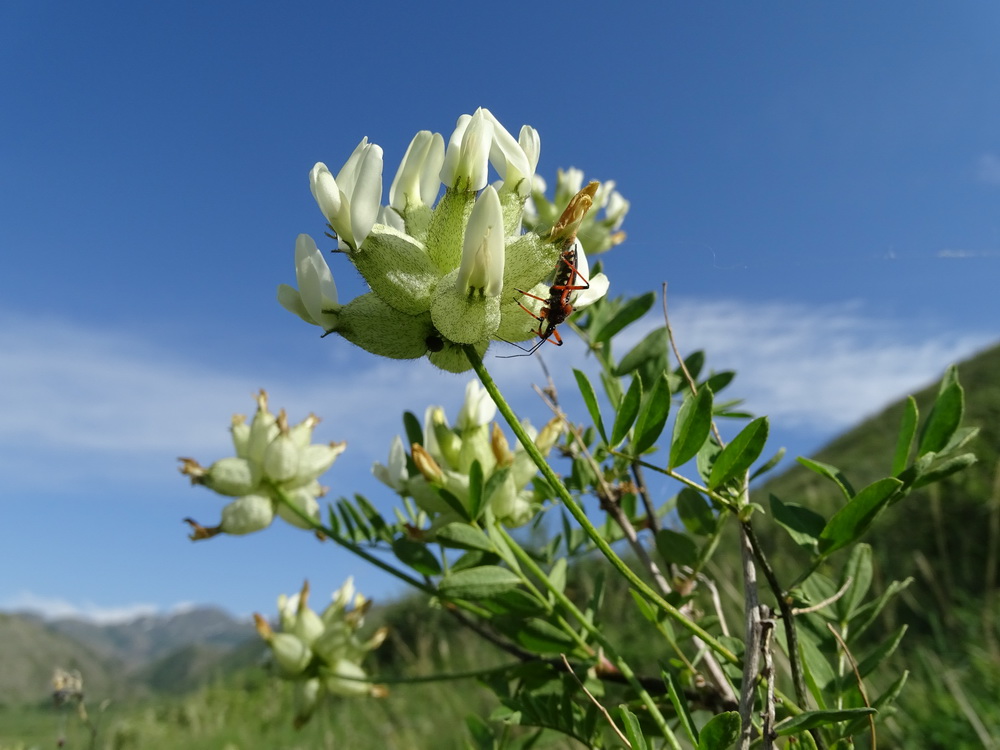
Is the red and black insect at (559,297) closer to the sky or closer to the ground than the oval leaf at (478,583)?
closer to the sky

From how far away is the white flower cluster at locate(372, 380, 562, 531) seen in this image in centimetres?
85

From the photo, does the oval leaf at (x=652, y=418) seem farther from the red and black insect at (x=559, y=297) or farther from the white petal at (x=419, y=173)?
the white petal at (x=419, y=173)

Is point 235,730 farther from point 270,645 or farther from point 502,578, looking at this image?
point 502,578

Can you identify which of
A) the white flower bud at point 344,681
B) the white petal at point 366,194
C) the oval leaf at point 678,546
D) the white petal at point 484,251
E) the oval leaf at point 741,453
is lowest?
the white flower bud at point 344,681

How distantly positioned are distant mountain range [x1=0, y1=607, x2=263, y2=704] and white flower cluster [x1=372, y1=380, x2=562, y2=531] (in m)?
0.69

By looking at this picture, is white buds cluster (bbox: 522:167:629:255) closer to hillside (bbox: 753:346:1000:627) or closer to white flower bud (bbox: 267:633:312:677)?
white flower bud (bbox: 267:633:312:677)

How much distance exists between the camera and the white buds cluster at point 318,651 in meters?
1.25

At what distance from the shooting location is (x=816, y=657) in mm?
729

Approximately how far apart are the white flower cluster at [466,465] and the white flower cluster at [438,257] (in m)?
0.20

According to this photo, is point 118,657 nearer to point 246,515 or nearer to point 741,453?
point 246,515

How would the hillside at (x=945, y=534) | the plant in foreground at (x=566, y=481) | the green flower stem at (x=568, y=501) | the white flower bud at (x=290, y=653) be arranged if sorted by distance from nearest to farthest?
1. the green flower stem at (x=568, y=501)
2. the plant in foreground at (x=566, y=481)
3. the white flower bud at (x=290, y=653)
4. the hillside at (x=945, y=534)

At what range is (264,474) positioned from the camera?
111cm

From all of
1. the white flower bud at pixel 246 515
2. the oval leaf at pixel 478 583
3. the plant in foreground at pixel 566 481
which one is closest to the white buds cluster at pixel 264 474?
the white flower bud at pixel 246 515

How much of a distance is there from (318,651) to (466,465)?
0.59 m
